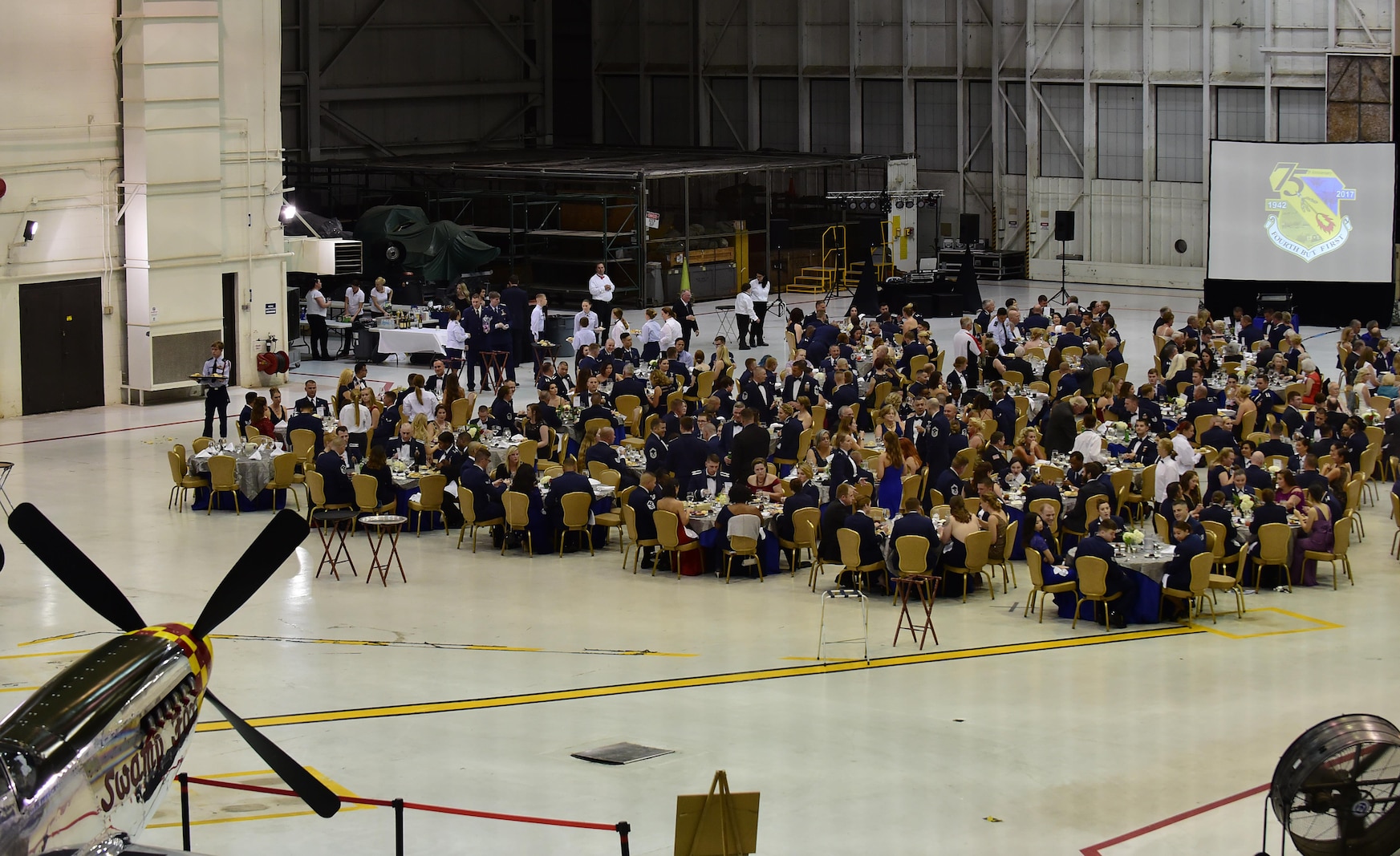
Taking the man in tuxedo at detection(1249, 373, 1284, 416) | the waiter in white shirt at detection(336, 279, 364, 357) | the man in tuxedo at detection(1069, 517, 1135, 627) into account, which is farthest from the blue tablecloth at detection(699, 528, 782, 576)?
the waiter in white shirt at detection(336, 279, 364, 357)

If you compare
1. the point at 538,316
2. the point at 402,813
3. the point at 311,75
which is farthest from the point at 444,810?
the point at 311,75

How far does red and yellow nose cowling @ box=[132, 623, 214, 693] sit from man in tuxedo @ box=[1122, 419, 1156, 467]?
13.7 meters

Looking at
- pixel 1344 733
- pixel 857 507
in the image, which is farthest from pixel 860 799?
pixel 857 507

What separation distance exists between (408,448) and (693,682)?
306 inches

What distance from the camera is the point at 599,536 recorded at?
65.0 feet

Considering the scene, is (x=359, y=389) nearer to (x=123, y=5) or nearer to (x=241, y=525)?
(x=241, y=525)

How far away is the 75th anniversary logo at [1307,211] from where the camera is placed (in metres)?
34.5

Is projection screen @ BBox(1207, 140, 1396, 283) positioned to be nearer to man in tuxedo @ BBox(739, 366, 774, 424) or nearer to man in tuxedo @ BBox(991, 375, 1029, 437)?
man in tuxedo @ BBox(991, 375, 1029, 437)

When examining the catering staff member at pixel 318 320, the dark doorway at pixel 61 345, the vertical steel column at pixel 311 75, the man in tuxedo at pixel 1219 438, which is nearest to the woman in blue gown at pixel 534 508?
the man in tuxedo at pixel 1219 438

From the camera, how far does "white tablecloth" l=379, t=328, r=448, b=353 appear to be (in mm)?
31219

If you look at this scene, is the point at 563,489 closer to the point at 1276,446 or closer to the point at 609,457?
the point at 609,457

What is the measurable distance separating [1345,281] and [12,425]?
24582mm

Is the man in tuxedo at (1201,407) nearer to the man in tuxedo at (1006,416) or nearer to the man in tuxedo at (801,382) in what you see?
the man in tuxedo at (1006,416)

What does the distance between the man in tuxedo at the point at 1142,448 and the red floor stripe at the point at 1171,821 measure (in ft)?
28.0
